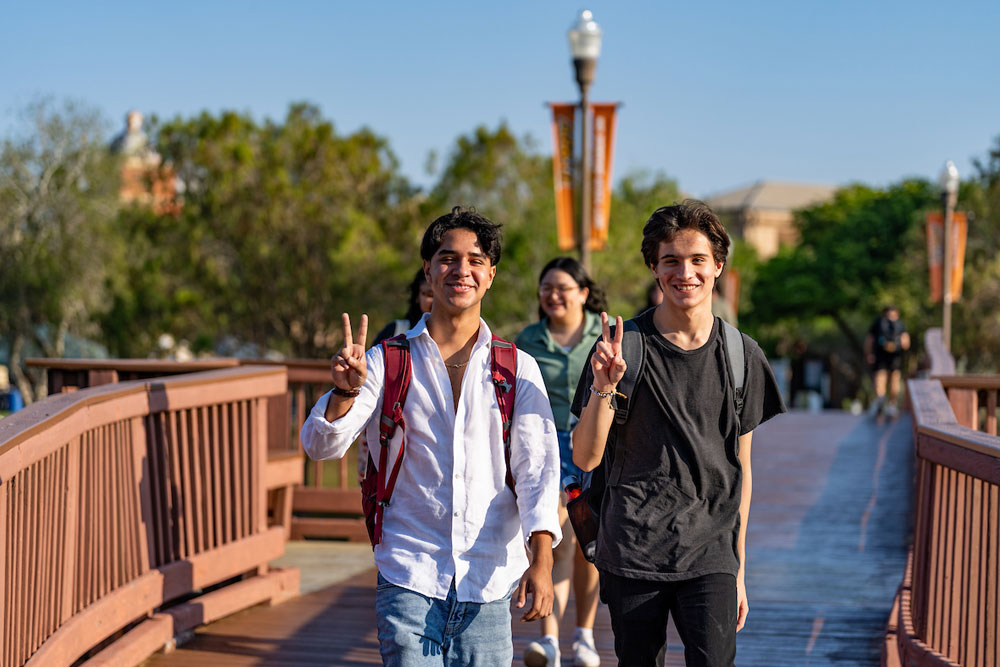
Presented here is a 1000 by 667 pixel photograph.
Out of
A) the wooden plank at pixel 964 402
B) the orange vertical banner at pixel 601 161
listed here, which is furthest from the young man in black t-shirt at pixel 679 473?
the orange vertical banner at pixel 601 161

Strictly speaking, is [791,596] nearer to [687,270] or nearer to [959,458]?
[959,458]

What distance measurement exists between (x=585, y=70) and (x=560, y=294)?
221 inches

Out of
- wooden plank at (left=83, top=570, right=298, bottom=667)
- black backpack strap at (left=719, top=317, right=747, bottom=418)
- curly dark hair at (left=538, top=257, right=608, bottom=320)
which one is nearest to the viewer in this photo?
black backpack strap at (left=719, top=317, right=747, bottom=418)

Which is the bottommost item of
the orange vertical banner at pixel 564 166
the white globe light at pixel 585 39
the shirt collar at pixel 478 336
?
the shirt collar at pixel 478 336

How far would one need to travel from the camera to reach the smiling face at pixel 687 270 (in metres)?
3.49

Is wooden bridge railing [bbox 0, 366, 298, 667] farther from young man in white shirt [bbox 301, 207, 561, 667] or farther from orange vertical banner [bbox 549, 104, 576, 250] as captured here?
orange vertical banner [bbox 549, 104, 576, 250]

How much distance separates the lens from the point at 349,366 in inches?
121

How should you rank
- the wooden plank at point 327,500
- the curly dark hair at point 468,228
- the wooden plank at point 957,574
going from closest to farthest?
the curly dark hair at point 468,228 < the wooden plank at point 957,574 < the wooden plank at point 327,500

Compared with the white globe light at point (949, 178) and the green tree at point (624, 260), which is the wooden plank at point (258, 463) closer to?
the white globe light at point (949, 178)

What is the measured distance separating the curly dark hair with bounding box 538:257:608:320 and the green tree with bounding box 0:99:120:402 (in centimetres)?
3518

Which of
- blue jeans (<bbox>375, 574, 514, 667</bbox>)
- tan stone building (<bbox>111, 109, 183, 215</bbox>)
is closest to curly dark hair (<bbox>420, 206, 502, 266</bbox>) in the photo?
blue jeans (<bbox>375, 574, 514, 667</bbox>)

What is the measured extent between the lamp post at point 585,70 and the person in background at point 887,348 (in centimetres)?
716

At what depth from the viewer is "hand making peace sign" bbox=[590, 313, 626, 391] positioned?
3242 millimetres

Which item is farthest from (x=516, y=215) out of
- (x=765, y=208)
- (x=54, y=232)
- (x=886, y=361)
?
(x=765, y=208)
